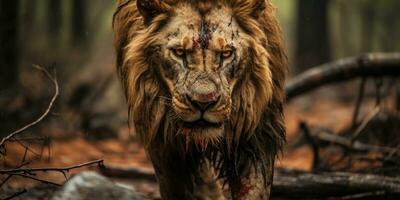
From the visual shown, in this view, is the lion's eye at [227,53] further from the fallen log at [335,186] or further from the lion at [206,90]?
the fallen log at [335,186]

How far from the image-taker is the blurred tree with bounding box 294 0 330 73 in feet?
46.7

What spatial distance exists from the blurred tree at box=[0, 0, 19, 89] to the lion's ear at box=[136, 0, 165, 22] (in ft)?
16.6

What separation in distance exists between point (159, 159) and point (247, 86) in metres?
0.78

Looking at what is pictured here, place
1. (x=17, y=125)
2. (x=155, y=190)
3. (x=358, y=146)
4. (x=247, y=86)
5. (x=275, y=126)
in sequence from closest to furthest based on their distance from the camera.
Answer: (x=247, y=86) → (x=275, y=126) → (x=155, y=190) → (x=358, y=146) → (x=17, y=125)

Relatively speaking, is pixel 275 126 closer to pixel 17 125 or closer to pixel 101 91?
pixel 17 125

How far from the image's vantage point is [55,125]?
384 inches

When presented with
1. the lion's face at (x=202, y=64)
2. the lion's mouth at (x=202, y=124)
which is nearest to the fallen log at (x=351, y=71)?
the lion's face at (x=202, y=64)

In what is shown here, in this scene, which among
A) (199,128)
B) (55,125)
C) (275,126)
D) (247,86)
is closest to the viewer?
(199,128)

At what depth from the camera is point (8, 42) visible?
9.30m

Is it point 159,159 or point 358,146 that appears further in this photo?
point 358,146

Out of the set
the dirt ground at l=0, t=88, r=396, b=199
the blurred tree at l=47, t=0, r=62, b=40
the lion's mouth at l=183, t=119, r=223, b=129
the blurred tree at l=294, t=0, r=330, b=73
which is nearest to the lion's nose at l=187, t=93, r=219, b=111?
the lion's mouth at l=183, t=119, r=223, b=129

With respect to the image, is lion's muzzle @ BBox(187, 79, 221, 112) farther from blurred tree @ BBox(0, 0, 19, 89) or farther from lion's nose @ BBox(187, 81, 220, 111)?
blurred tree @ BBox(0, 0, 19, 89)

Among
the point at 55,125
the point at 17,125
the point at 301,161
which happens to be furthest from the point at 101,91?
the point at 301,161

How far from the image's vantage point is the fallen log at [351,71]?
6.91 meters
